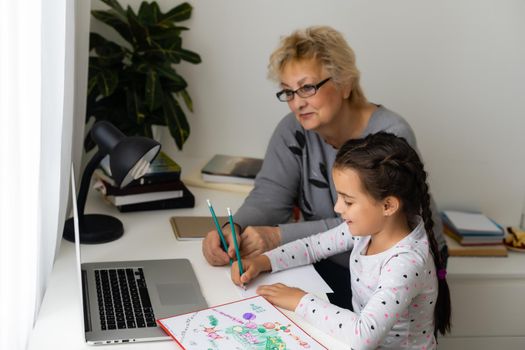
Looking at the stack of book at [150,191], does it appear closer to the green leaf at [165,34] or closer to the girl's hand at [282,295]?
the green leaf at [165,34]

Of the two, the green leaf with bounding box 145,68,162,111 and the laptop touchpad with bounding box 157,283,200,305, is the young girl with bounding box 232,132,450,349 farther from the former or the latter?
the green leaf with bounding box 145,68,162,111

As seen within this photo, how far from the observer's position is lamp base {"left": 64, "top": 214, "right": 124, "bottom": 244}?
1791mm

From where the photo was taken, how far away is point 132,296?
4.93 feet

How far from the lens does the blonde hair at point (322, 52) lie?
1.91 m

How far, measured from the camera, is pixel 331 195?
2.11m

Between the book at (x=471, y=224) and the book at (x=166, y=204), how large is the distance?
1052 mm

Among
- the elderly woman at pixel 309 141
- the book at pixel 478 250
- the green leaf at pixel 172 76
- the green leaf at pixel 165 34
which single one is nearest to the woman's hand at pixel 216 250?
the elderly woman at pixel 309 141

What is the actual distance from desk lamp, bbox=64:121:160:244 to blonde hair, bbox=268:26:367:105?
49 cm

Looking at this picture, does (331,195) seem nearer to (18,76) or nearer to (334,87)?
(334,87)

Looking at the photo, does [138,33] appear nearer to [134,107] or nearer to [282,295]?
[134,107]

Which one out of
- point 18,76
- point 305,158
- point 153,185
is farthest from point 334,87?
point 18,76

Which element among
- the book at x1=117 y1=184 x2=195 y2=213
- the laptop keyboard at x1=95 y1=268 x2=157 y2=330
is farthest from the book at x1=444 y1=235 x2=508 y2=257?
the laptop keyboard at x1=95 y1=268 x2=157 y2=330

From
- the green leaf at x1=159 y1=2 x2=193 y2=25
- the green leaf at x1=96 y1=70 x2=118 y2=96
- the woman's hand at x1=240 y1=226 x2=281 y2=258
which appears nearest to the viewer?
the woman's hand at x1=240 y1=226 x2=281 y2=258

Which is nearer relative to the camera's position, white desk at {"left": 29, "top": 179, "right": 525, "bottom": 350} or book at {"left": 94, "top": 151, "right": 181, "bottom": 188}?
white desk at {"left": 29, "top": 179, "right": 525, "bottom": 350}
